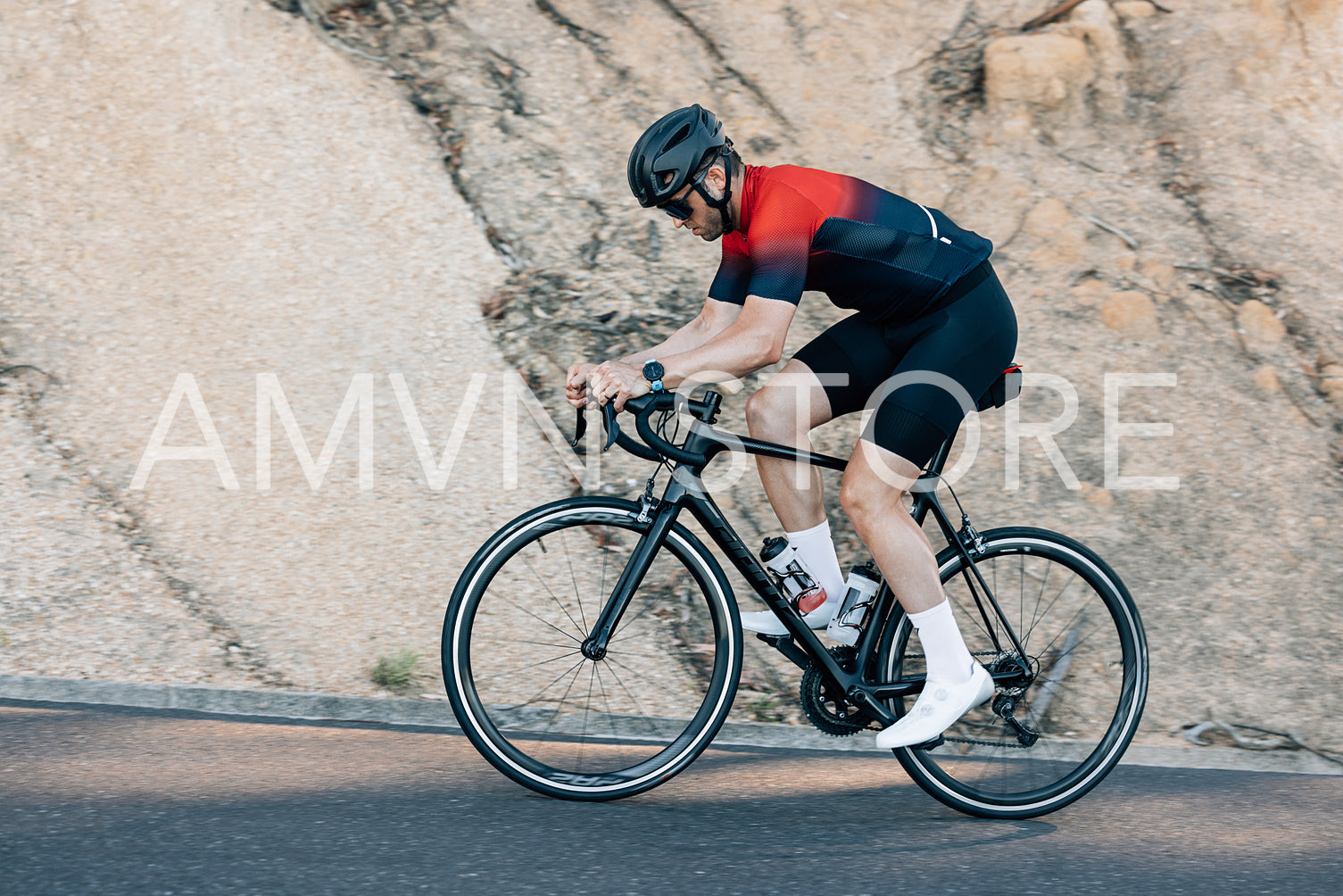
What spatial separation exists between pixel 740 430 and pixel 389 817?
2.84 metres

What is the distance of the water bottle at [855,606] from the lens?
3627 mm

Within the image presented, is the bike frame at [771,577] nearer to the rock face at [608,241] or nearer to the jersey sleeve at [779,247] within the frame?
the jersey sleeve at [779,247]

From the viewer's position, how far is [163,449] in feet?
18.4

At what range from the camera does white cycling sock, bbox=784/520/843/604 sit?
12.0 feet

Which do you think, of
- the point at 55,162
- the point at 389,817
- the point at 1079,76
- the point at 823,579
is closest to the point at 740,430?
the point at 823,579

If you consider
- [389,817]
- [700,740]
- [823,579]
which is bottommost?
[389,817]

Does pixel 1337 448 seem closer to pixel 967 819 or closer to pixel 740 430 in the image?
pixel 740 430

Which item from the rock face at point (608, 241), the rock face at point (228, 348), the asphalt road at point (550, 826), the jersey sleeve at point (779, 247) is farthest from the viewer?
the rock face at point (608, 241)

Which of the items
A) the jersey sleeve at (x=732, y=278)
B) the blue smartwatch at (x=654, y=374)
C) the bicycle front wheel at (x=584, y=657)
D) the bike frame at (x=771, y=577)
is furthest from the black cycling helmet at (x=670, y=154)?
the bicycle front wheel at (x=584, y=657)

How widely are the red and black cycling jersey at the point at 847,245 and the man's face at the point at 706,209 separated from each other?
71 mm

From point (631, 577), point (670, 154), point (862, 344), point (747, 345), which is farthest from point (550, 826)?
point (670, 154)

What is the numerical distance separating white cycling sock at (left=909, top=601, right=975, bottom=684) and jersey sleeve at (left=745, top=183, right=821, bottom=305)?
103 centimetres

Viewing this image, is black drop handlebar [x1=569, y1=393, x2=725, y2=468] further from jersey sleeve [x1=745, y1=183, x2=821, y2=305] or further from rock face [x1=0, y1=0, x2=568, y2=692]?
rock face [x1=0, y1=0, x2=568, y2=692]

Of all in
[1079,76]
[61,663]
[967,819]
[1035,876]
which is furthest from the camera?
[1079,76]
